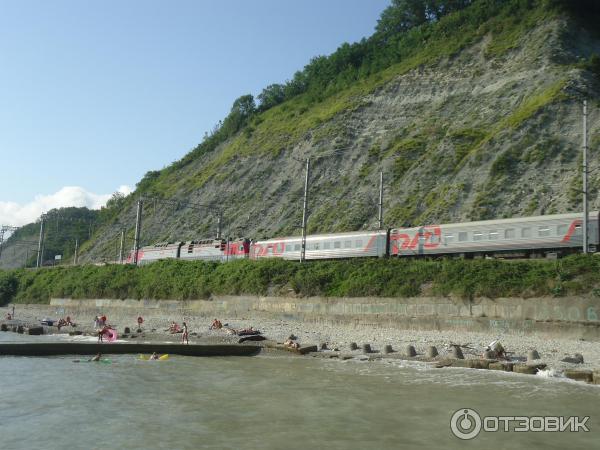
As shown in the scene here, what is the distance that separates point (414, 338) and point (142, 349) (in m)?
12.3

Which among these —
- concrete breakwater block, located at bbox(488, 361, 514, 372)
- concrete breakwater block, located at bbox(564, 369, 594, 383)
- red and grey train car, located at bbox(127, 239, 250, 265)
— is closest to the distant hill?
red and grey train car, located at bbox(127, 239, 250, 265)

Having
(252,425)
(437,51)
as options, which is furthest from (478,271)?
(437,51)

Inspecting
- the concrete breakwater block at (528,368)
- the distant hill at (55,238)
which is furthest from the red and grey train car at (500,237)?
the distant hill at (55,238)

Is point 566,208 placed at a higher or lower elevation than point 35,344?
higher

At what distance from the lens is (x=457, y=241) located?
3638 centimetres

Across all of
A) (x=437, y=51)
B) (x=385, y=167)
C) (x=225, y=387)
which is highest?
(x=437, y=51)

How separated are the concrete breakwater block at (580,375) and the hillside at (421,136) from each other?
81.6 ft

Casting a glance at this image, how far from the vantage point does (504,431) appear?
1180 centimetres

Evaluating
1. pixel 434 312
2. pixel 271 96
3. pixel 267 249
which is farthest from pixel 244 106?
pixel 434 312

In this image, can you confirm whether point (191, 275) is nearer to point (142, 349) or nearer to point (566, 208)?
point (142, 349)

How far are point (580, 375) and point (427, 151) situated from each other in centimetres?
4378

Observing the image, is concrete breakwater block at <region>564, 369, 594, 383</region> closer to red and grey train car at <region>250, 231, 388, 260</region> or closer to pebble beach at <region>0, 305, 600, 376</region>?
pebble beach at <region>0, 305, 600, 376</region>

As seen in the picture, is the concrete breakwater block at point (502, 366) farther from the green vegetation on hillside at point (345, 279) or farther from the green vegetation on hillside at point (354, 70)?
the green vegetation on hillside at point (354, 70)

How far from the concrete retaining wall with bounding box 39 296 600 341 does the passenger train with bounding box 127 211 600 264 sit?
7552mm
